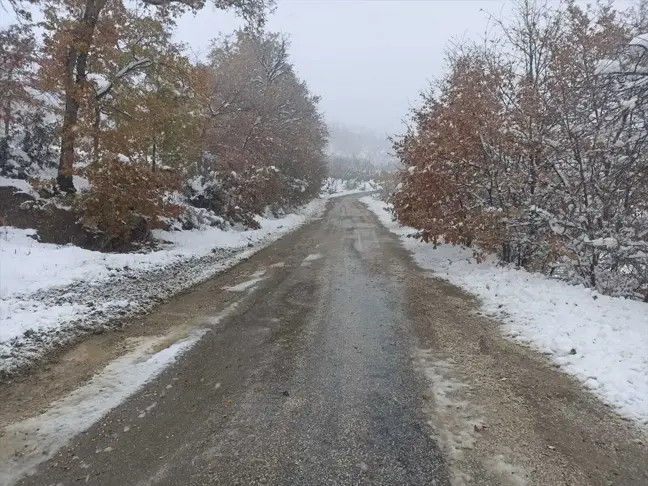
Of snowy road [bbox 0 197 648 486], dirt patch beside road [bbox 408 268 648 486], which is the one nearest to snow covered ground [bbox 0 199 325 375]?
snowy road [bbox 0 197 648 486]

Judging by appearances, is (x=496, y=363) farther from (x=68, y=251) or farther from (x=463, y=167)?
(x=68, y=251)

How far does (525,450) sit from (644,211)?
7036mm

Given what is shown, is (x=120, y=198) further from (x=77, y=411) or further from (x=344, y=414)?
(x=344, y=414)

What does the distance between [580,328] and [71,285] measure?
795 centimetres

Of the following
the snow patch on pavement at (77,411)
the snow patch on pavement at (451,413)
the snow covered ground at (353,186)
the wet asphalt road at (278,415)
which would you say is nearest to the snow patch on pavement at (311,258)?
the wet asphalt road at (278,415)

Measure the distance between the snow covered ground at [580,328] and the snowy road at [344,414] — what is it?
0.28 m

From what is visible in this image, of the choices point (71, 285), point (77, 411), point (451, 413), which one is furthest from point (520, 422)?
point (71, 285)

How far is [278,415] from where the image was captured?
3799 millimetres

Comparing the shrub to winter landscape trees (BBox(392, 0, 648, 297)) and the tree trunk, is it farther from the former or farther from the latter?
winter landscape trees (BBox(392, 0, 648, 297))

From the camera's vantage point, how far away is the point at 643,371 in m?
4.54

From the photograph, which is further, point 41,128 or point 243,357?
point 41,128

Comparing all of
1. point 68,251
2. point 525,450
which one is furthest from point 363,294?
point 68,251

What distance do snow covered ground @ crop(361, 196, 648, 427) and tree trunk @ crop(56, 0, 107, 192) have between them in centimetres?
986

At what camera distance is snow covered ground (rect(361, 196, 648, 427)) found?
4.39 meters
